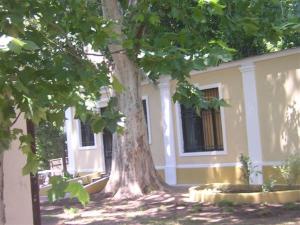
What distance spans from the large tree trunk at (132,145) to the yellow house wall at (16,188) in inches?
346

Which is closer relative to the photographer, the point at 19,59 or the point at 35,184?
the point at 19,59

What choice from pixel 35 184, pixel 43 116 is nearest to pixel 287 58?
pixel 35 184

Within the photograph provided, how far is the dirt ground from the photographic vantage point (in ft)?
34.0

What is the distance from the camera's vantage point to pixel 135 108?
14344 mm

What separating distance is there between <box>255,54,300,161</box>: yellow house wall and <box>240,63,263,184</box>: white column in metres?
0.12

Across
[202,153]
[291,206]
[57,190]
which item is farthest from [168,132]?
[57,190]

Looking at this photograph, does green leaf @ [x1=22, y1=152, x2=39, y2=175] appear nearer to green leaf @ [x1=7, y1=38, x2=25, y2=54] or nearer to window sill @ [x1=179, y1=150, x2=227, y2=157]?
green leaf @ [x1=7, y1=38, x2=25, y2=54]

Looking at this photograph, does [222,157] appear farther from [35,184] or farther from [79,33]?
[79,33]

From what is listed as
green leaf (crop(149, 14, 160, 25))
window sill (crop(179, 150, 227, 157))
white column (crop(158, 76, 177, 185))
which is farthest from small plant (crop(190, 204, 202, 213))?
white column (crop(158, 76, 177, 185))

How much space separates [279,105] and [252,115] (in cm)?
86

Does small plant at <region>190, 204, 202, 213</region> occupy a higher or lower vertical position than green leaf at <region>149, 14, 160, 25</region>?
lower

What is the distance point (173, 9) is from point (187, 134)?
1224cm

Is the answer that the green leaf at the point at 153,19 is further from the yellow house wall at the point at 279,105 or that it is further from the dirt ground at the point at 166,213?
the yellow house wall at the point at 279,105

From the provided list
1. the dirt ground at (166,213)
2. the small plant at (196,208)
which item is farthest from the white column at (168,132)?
the small plant at (196,208)
